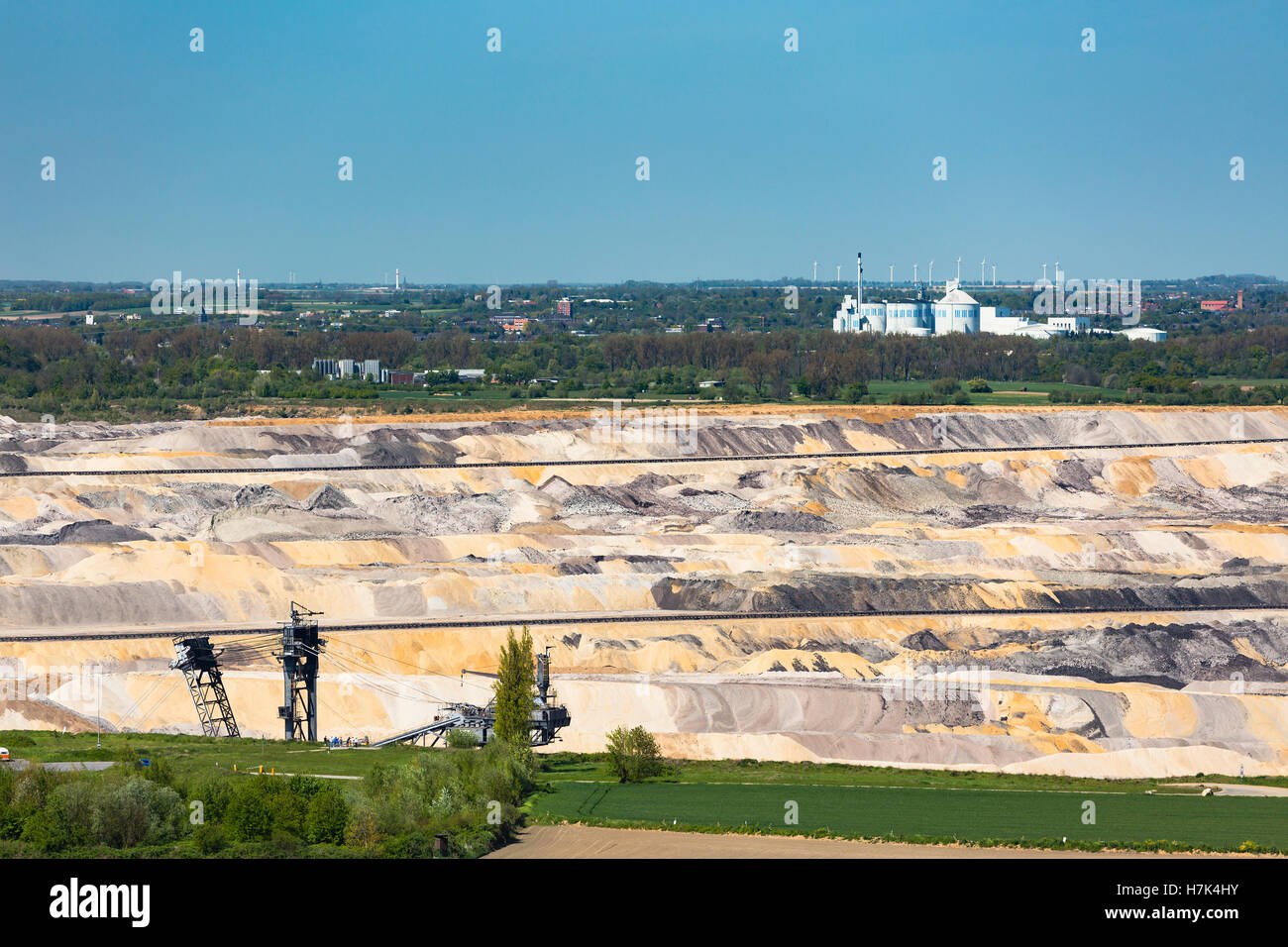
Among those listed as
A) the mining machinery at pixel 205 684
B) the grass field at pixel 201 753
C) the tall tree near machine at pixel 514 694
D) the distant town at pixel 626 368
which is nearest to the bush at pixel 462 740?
the tall tree near machine at pixel 514 694

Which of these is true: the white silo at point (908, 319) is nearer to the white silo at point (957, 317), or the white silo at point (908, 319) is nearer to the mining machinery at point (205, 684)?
the white silo at point (957, 317)

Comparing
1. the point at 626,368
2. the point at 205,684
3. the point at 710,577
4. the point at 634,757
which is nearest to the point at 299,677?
the point at 205,684

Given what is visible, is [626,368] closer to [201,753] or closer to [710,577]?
[710,577]

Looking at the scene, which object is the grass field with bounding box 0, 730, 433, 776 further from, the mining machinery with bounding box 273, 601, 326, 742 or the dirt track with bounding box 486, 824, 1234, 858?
the dirt track with bounding box 486, 824, 1234, 858

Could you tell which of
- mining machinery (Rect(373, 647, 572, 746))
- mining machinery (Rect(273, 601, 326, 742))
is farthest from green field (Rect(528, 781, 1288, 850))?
mining machinery (Rect(273, 601, 326, 742))
